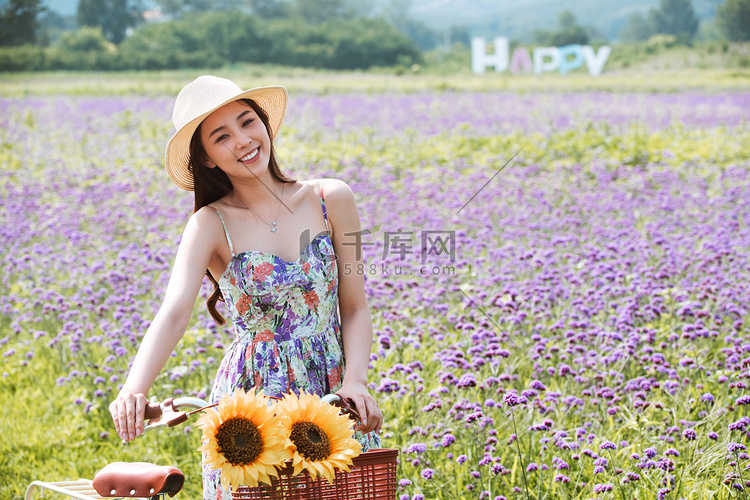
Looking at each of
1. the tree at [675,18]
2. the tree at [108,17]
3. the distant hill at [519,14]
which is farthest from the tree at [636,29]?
the tree at [108,17]

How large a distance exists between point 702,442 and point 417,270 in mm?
2203

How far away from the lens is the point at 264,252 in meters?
1.92

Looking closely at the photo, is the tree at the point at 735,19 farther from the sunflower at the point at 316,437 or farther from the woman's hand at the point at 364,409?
the sunflower at the point at 316,437

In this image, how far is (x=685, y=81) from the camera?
64.5 feet

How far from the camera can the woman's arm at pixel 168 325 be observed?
1458mm

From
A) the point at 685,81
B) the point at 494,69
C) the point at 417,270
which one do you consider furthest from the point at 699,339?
the point at 494,69

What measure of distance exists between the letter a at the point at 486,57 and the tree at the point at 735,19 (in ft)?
27.1

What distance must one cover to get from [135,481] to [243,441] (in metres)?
0.33

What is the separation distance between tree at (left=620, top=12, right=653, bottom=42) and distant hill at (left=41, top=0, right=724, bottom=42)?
134cm

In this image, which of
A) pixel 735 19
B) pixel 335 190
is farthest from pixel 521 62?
pixel 335 190

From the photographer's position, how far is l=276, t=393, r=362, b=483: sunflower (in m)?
1.30

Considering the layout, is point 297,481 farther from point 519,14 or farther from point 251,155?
point 519,14

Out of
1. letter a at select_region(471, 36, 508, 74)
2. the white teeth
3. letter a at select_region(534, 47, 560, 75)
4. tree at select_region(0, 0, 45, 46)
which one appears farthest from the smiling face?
letter a at select_region(534, 47, 560, 75)

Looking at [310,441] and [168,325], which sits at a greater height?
[168,325]
